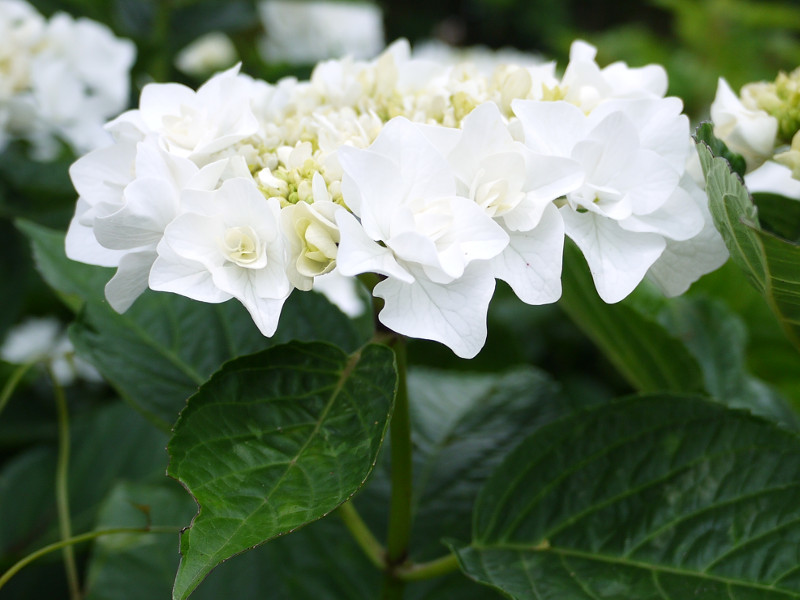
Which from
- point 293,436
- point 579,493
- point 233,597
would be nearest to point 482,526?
point 579,493

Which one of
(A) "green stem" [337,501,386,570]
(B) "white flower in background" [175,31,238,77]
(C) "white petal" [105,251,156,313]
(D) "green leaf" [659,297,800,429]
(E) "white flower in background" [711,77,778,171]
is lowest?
(B) "white flower in background" [175,31,238,77]

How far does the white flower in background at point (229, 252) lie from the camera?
37 centimetres

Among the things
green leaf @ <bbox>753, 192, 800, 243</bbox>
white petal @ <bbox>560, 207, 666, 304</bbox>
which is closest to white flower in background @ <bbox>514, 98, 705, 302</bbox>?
white petal @ <bbox>560, 207, 666, 304</bbox>

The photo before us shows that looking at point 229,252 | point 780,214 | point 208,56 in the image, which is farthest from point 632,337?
point 208,56

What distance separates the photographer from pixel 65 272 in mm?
586

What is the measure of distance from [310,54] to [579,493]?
1.47 m

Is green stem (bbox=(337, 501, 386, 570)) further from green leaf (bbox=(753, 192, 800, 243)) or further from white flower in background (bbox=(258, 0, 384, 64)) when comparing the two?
white flower in background (bbox=(258, 0, 384, 64))

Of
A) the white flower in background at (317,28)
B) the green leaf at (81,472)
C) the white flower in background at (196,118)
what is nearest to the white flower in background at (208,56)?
the white flower in background at (317,28)

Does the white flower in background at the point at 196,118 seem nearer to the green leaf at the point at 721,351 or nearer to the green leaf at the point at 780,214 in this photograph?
the green leaf at the point at 780,214

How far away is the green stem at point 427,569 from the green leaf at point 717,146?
293mm

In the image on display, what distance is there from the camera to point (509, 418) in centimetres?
68

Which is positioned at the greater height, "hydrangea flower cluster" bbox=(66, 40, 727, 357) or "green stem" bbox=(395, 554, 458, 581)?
"hydrangea flower cluster" bbox=(66, 40, 727, 357)

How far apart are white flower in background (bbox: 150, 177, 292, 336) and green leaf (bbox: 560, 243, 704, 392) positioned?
0.81ft

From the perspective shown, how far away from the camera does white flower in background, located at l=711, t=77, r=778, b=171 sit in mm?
472
